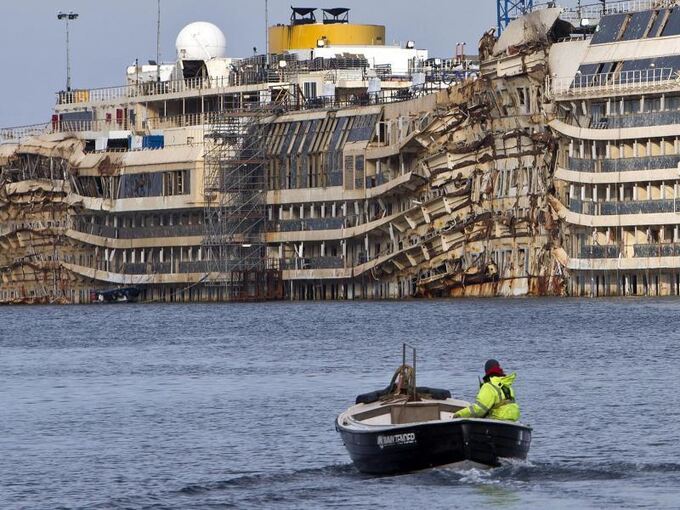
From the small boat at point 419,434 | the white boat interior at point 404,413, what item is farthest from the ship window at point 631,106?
the white boat interior at point 404,413

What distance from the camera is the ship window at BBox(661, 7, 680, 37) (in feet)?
516

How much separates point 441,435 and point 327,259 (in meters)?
131

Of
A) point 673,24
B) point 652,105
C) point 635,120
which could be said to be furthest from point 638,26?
point 635,120

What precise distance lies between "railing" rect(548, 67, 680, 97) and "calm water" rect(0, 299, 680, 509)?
16.9m

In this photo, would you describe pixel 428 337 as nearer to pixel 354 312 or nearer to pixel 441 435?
pixel 354 312

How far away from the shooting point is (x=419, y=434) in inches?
2383

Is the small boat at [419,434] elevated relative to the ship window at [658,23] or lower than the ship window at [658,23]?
lower

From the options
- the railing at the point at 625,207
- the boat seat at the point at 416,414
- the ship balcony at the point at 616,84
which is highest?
the ship balcony at the point at 616,84

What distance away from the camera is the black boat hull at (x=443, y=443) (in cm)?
5988

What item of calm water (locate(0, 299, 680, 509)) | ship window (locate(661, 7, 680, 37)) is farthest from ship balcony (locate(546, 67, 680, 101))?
calm water (locate(0, 299, 680, 509))

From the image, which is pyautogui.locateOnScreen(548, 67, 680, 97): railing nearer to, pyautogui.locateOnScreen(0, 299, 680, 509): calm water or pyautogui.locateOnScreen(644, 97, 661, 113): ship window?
pyautogui.locateOnScreen(644, 97, 661, 113): ship window

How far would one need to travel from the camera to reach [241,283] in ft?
632

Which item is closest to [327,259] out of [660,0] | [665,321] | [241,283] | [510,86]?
[241,283]

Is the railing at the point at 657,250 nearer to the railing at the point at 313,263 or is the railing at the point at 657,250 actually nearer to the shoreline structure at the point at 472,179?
the shoreline structure at the point at 472,179
